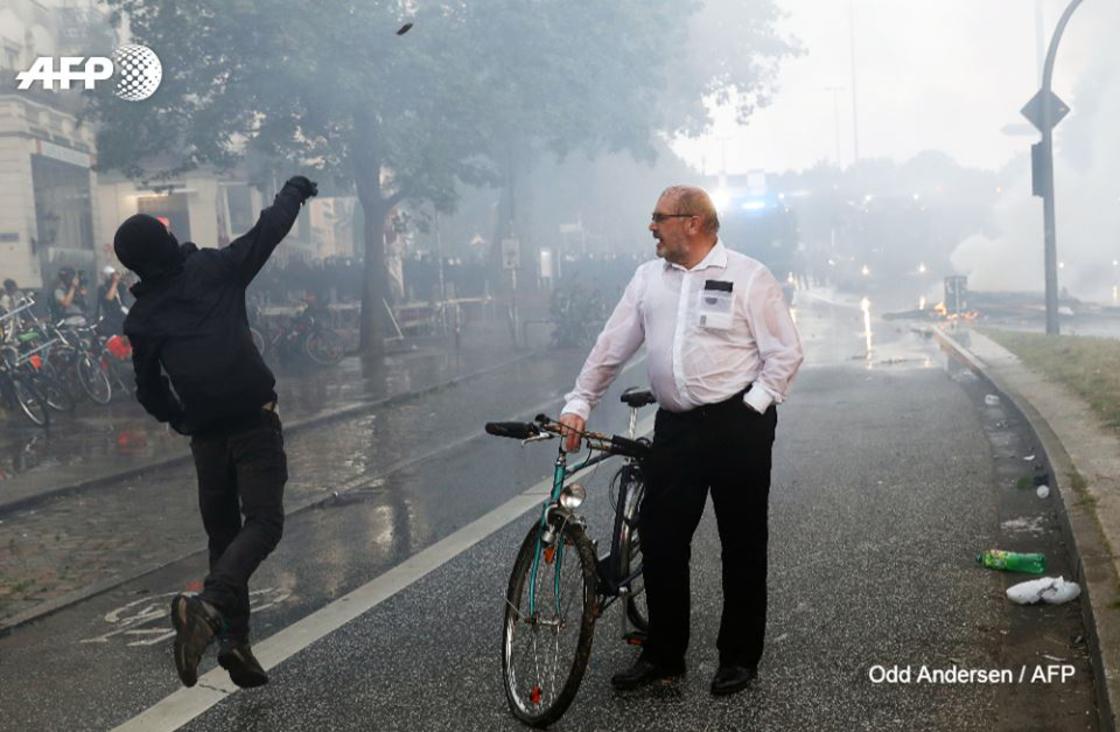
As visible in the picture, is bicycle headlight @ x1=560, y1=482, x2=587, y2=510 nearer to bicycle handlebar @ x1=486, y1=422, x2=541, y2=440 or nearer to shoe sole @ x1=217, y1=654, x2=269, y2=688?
bicycle handlebar @ x1=486, y1=422, x2=541, y2=440

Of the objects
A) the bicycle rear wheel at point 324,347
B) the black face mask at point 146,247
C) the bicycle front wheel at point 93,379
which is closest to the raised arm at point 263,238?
the black face mask at point 146,247

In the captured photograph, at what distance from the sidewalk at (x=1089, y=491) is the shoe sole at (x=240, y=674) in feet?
9.32

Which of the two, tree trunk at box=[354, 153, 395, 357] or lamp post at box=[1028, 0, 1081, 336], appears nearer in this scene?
lamp post at box=[1028, 0, 1081, 336]

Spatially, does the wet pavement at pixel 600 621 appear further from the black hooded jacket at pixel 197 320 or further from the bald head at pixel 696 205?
the bald head at pixel 696 205

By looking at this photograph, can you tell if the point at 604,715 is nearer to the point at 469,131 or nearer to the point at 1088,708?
the point at 1088,708

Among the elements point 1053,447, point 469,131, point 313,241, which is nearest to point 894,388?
point 1053,447

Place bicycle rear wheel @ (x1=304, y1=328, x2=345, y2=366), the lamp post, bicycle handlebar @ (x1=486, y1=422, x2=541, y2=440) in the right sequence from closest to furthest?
bicycle handlebar @ (x1=486, y1=422, x2=541, y2=440) < the lamp post < bicycle rear wheel @ (x1=304, y1=328, x2=345, y2=366)

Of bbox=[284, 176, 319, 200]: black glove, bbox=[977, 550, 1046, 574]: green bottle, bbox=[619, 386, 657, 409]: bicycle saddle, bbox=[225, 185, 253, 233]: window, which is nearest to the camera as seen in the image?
bbox=[619, 386, 657, 409]: bicycle saddle

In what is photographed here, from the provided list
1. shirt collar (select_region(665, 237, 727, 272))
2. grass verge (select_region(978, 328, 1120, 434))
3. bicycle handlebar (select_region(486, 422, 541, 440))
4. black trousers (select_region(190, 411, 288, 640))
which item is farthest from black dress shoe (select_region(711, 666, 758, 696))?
grass verge (select_region(978, 328, 1120, 434))

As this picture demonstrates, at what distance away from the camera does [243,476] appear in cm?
521

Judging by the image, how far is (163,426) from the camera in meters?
16.0

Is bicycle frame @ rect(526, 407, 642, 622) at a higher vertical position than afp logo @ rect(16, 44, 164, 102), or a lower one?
lower

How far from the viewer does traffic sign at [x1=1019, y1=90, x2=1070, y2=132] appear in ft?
67.7

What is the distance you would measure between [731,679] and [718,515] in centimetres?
59
